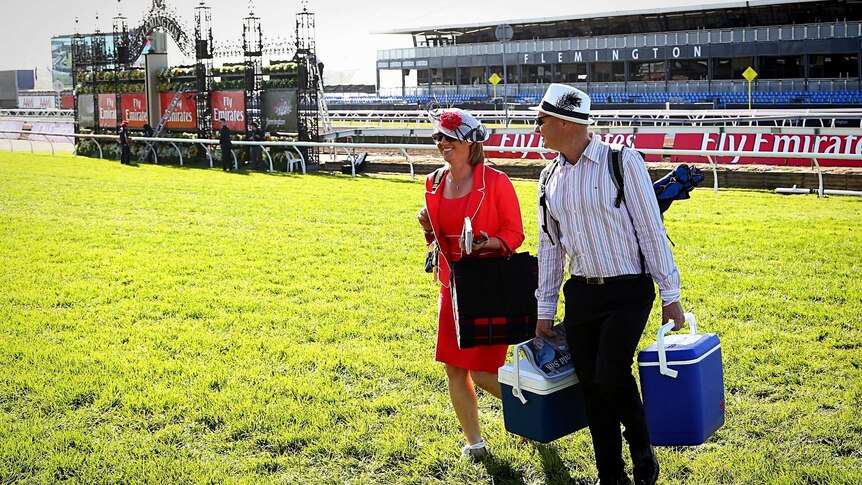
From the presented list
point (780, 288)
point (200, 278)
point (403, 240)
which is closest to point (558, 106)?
point (780, 288)

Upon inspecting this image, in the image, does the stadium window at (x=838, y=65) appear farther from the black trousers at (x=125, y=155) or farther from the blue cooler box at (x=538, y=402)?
the blue cooler box at (x=538, y=402)

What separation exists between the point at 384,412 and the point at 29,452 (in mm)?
1899

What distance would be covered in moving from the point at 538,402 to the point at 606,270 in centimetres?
66

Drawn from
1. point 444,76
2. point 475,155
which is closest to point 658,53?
point 444,76

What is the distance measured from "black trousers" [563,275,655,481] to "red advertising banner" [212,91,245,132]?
25.0 meters

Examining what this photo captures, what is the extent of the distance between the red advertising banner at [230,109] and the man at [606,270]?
24.9m

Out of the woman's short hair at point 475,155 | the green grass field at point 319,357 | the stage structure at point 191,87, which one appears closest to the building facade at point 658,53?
the stage structure at point 191,87

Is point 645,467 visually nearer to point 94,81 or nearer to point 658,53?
point 94,81

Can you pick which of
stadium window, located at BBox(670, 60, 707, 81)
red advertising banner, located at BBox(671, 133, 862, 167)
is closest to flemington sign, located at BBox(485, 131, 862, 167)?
red advertising banner, located at BBox(671, 133, 862, 167)

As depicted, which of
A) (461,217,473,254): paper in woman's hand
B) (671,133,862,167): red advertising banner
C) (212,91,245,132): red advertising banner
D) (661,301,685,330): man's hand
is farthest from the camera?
(212,91,245,132): red advertising banner

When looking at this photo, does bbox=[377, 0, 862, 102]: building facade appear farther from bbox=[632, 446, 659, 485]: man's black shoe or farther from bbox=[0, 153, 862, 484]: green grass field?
bbox=[632, 446, 659, 485]: man's black shoe

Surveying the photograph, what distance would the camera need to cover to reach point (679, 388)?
3768 mm

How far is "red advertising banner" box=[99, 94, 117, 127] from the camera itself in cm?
3294

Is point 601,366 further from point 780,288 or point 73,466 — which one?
point 780,288
